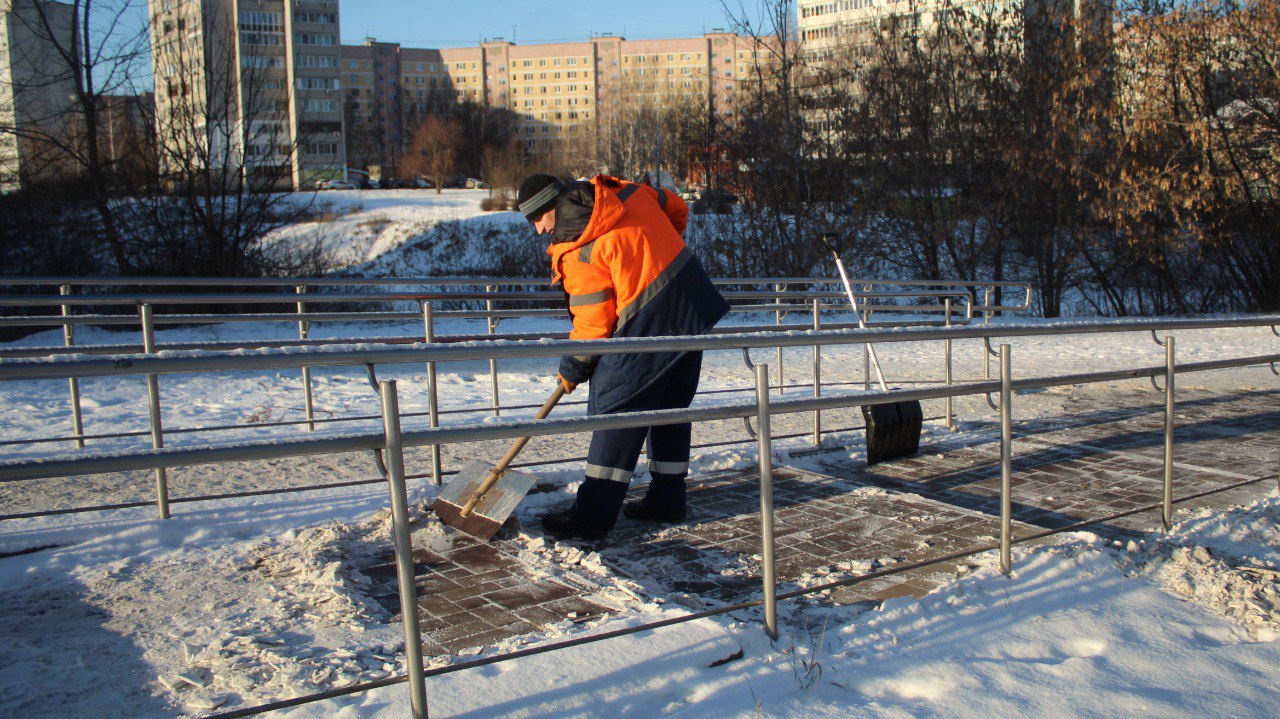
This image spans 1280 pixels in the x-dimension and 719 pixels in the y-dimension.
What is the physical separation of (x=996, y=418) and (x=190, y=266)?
12.5m

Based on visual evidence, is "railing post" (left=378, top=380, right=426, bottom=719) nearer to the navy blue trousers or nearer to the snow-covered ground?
the snow-covered ground

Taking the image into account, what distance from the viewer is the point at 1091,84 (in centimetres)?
1738

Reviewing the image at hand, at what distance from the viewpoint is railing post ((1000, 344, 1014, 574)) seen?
11.6ft

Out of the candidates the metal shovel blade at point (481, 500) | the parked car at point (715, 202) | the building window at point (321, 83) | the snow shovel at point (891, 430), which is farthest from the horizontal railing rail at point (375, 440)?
the building window at point (321, 83)

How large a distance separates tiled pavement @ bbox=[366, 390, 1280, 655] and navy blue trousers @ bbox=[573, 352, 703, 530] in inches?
6.1

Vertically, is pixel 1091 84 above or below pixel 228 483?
above

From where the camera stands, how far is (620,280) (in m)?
4.17

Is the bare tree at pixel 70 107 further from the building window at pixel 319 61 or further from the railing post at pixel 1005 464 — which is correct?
the building window at pixel 319 61

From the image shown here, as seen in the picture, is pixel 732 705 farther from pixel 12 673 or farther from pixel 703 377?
pixel 703 377

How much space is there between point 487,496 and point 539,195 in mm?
1352

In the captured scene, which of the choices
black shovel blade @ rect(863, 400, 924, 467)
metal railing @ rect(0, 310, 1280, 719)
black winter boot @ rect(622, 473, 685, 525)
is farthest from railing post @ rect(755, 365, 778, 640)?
black shovel blade @ rect(863, 400, 924, 467)

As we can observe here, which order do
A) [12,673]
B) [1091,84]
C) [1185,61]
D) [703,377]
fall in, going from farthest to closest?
[1091,84], [1185,61], [703,377], [12,673]

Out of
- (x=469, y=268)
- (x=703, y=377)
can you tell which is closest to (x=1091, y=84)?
(x=703, y=377)

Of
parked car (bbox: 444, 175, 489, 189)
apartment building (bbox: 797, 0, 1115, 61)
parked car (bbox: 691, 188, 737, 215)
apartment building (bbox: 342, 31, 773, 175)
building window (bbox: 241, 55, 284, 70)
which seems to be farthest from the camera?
apartment building (bbox: 342, 31, 773, 175)
